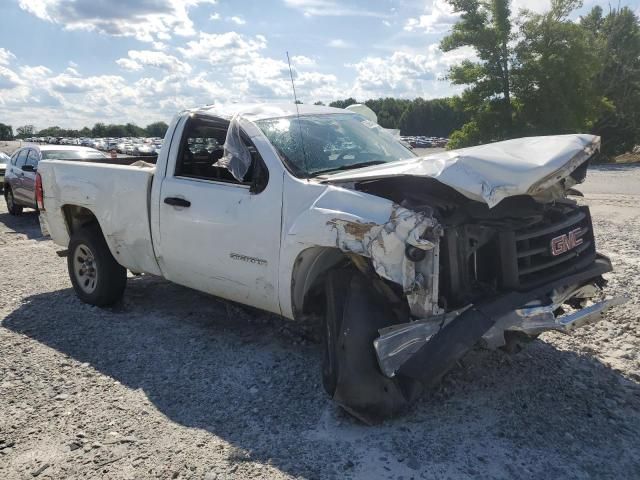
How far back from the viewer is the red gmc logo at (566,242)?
3.70 metres

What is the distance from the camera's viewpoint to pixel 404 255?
3223 mm

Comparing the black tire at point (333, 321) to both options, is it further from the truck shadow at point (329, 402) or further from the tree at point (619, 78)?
the tree at point (619, 78)

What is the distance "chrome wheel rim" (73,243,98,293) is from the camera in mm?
5762

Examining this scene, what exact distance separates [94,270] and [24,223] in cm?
777

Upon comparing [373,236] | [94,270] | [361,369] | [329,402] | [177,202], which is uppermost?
[177,202]

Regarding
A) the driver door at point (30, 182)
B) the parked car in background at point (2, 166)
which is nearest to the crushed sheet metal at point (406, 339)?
the driver door at point (30, 182)

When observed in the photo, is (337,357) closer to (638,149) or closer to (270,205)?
(270,205)

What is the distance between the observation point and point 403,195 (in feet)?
11.8

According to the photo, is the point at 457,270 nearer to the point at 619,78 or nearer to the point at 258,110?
the point at 258,110

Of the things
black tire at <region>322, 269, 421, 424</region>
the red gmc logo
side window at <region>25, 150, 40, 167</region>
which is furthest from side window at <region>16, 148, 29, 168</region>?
the red gmc logo

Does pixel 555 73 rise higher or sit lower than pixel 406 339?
higher

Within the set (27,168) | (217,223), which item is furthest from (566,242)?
(27,168)

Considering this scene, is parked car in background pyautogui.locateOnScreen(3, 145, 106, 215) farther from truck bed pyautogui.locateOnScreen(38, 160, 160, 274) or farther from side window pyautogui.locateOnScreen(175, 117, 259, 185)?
side window pyautogui.locateOnScreen(175, 117, 259, 185)

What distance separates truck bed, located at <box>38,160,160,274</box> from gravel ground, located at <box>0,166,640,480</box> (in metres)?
0.70
